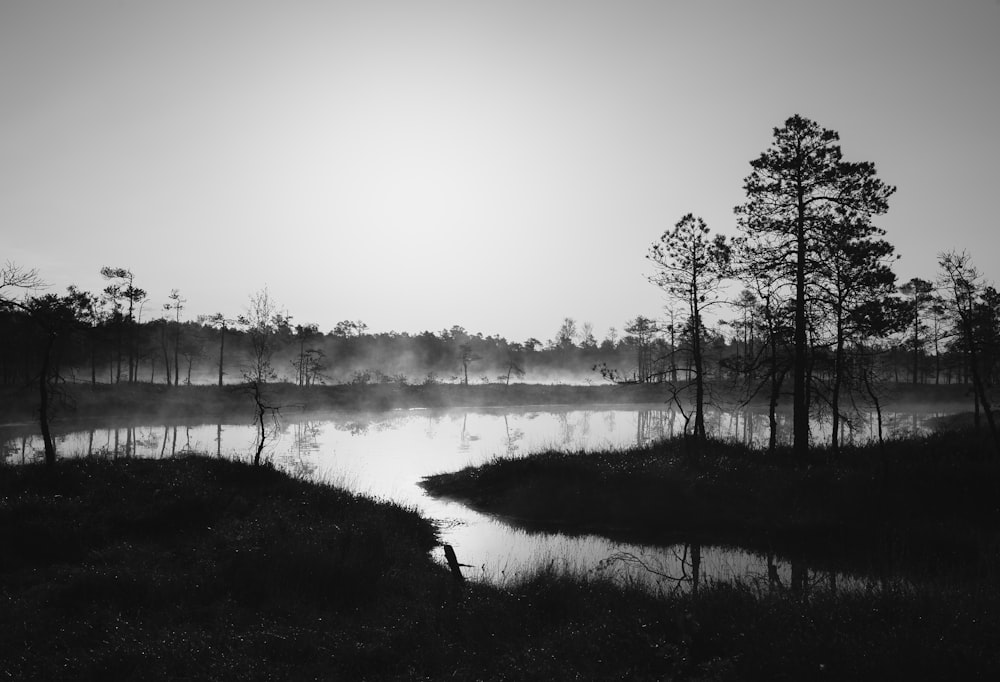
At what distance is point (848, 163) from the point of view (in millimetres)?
21766

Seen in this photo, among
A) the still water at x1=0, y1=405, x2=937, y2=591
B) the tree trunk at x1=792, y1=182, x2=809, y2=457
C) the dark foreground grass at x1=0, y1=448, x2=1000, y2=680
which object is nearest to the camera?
the dark foreground grass at x1=0, y1=448, x2=1000, y2=680

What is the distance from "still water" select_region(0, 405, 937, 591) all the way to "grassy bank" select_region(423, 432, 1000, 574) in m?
1.46

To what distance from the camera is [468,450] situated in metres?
35.6

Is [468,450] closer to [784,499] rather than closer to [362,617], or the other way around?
[784,499]

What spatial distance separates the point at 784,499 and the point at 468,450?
20337mm

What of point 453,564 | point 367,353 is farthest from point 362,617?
point 367,353

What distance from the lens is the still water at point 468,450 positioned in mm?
14359

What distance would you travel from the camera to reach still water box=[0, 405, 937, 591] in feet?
47.1

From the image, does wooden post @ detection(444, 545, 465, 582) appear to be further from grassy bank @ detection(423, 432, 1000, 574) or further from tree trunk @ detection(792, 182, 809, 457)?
tree trunk @ detection(792, 182, 809, 457)

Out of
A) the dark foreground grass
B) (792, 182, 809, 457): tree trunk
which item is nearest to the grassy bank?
(792, 182, 809, 457): tree trunk

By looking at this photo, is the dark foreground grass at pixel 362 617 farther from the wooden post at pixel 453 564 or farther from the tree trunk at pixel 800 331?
the tree trunk at pixel 800 331

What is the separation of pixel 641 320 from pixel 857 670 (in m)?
80.3

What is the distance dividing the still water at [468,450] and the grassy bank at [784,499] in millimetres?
1457

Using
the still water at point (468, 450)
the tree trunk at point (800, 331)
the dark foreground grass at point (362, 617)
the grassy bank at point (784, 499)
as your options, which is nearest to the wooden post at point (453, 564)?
the dark foreground grass at point (362, 617)
